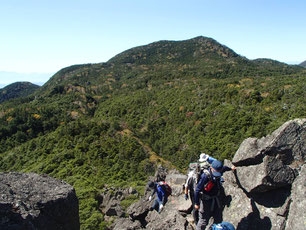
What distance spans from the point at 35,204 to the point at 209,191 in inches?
335

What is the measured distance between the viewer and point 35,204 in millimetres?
9086

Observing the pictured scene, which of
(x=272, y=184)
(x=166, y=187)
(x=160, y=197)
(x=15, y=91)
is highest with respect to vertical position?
(x=15, y=91)

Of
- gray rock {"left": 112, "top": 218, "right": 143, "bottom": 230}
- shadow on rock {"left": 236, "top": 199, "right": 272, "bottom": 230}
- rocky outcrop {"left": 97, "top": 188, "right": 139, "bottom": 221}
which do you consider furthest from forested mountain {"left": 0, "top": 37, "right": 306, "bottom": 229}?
shadow on rock {"left": 236, "top": 199, "right": 272, "bottom": 230}

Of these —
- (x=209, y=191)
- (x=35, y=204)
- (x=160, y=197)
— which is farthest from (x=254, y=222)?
(x=35, y=204)

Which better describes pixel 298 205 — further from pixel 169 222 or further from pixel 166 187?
pixel 166 187

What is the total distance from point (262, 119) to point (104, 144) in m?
32.0

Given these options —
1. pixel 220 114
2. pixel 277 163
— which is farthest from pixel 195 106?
pixel 277 163

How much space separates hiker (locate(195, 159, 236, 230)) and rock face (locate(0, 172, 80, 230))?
6822 mm

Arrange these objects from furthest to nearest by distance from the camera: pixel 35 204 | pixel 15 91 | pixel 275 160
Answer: pixel 15 91, pixel 35 204, pixel 275 160

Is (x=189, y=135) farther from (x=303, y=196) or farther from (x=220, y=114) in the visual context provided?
(x=303, y=196)

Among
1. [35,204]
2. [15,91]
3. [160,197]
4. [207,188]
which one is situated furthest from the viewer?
[15,91]

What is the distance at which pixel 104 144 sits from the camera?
35.6m

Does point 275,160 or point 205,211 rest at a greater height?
point 275,160

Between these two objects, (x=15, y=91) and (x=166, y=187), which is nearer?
(x=166, y=187)
